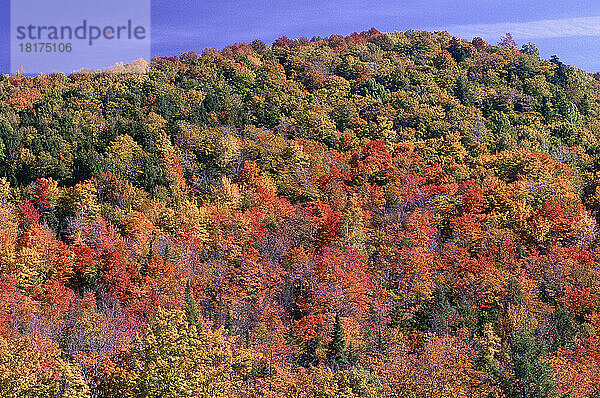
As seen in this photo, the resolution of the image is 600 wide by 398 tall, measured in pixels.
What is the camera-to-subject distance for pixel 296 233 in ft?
267

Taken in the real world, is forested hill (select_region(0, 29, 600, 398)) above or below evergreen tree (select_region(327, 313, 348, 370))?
above

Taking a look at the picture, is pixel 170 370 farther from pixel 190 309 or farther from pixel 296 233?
pixel 296 233

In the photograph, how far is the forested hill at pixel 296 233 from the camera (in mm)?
45656

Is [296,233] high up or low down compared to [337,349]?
up

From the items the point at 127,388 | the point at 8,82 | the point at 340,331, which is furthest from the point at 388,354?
the point at 8,82

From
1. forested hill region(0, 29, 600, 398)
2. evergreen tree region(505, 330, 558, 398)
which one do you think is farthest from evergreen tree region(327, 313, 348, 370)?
evergreen tree region(505, 330, 558, 398)

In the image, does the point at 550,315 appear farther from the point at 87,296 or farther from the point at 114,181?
the point at 114,181

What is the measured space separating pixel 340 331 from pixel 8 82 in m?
109

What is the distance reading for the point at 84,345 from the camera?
47156 mm

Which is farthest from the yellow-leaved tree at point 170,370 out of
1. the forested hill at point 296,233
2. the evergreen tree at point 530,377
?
the evergreen tree at point 530,377

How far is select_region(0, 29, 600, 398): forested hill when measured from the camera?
45656mm

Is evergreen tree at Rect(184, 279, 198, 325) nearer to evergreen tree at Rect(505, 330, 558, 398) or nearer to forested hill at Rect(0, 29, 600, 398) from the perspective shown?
forested hill at Rect(0, 29, 600, 398)

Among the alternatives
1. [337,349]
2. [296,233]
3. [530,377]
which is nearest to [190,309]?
[337,349]

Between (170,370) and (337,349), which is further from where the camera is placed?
(337,349)
